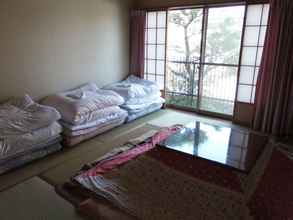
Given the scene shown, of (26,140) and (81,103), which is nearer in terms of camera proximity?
(26,140)

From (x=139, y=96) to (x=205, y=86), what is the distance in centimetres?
191

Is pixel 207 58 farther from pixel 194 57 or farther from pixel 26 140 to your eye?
pixel 26 140

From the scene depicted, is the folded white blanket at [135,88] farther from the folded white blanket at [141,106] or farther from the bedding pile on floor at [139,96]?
the folded white blanket at [141,106]

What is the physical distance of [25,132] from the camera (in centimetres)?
254

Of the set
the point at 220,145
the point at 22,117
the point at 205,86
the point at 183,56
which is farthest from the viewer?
the point at 183,56

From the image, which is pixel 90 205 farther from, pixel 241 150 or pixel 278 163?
pixel 278 163

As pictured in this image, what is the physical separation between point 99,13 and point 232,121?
3.03m

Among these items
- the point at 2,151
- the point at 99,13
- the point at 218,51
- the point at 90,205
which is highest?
the point at 99,13

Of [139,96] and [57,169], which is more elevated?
[139,96]

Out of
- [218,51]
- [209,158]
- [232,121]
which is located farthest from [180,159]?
[218,51]

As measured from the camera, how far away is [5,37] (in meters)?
3.02

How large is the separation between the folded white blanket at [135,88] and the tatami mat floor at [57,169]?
494 millimetres

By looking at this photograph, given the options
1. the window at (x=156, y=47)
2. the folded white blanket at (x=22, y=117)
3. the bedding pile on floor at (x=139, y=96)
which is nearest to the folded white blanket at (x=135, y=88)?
the bedding pile on floor at (x=139, y=96)

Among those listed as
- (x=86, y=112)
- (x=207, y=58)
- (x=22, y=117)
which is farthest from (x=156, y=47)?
(x=22, y=117)
